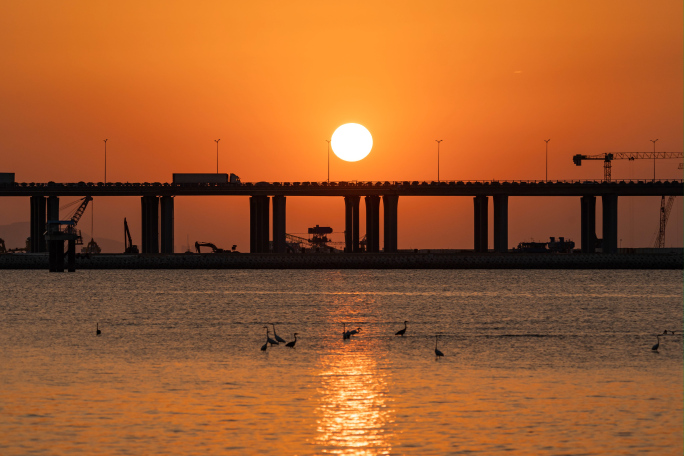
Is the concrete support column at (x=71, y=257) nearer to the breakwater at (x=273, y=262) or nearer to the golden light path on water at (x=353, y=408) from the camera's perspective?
the breakwater at (x=273, y=262)

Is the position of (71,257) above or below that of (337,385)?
above

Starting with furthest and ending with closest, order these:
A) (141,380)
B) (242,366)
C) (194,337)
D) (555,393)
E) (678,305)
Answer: (678,305) < (194,337) < (242,366) < (141,380) < (555,393)

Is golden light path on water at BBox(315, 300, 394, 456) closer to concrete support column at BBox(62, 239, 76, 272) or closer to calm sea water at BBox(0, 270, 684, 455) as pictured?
calm sea water at BBox(0, 270, 684, 455)

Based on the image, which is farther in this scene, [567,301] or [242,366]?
[567,301]

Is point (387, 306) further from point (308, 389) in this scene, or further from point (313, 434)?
point (313, 434)

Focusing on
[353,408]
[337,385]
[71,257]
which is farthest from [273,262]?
[353,408]

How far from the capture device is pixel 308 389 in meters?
33.6

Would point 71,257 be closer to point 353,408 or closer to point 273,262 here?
point 273,262

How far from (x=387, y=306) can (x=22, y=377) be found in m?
49.2

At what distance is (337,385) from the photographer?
34656 mm

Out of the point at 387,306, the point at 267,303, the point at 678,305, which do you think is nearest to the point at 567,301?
the point at 678,305

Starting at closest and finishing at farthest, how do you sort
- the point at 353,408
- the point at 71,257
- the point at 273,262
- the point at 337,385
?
1. the point at 353,408
2. the point at 337,385
3. the point at 71,257
4. the point at 273,262

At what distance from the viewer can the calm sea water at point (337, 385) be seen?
25.5 m

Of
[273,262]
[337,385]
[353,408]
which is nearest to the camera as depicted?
[353,408]
